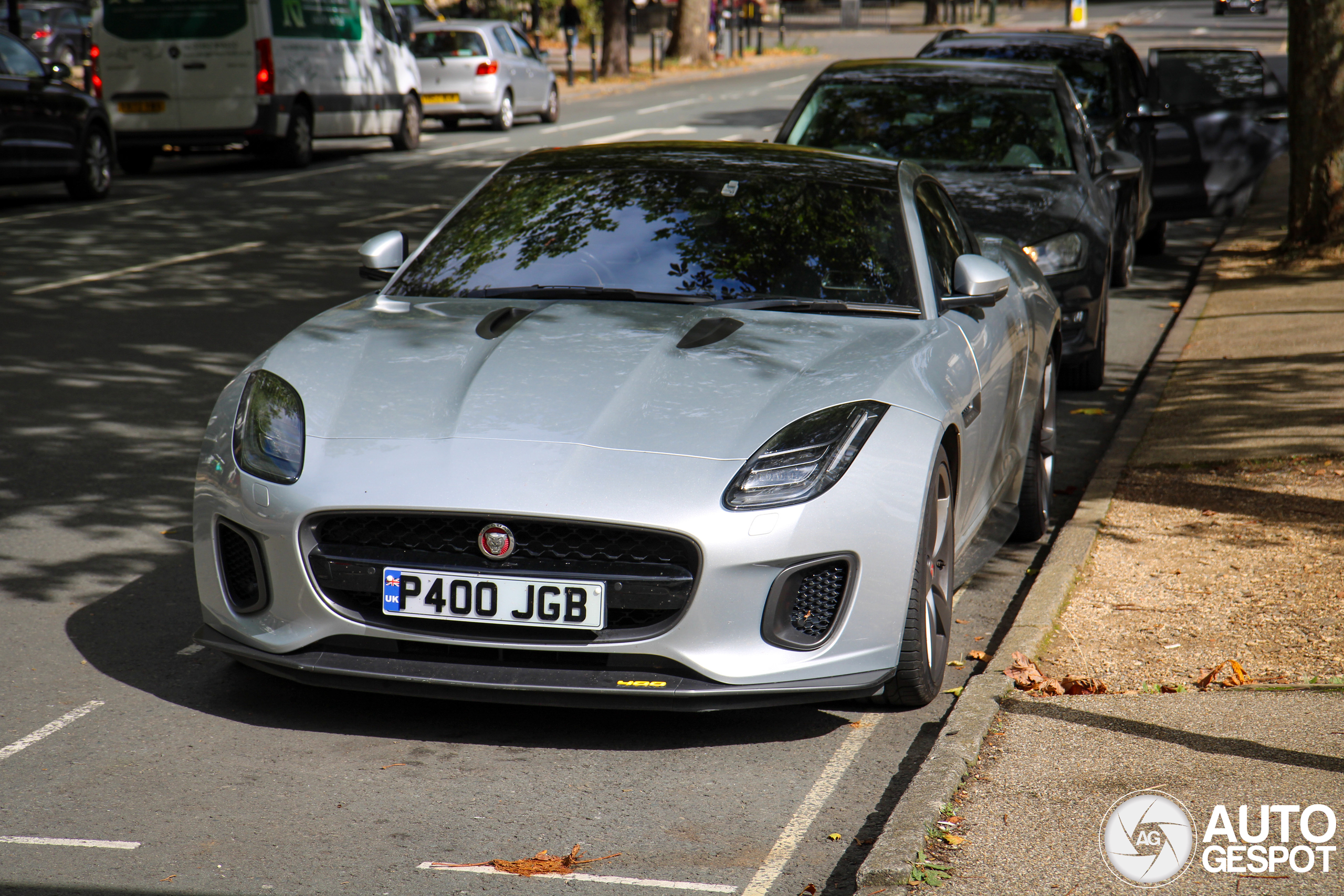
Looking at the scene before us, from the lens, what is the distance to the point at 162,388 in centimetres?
827

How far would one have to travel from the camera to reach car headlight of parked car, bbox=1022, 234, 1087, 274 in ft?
27.2

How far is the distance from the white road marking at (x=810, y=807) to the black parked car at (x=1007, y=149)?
4.69m

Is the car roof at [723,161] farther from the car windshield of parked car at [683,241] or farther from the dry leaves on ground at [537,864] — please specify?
the dry leaves on ground at [537,864]

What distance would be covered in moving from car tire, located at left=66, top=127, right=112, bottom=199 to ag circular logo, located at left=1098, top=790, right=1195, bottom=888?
594 inches

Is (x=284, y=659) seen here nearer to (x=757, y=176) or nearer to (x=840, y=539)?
(x=840, y=539)

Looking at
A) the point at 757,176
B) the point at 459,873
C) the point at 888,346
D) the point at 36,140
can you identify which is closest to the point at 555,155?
the point at 757,176

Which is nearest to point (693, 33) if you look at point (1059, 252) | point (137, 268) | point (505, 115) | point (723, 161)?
point (505, 115)

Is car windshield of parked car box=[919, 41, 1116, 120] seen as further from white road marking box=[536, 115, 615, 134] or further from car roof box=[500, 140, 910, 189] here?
white road marking box=[536, 115, 615, 134]

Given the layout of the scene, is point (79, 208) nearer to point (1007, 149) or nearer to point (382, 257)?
point (1007, 149)

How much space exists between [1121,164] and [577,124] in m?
19.1

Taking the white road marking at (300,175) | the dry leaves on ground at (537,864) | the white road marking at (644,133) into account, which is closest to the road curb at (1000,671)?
the dry leaves on ground at (537,864)

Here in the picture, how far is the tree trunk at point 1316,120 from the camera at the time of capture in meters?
12.1

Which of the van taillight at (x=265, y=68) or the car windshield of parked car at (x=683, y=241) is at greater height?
the van taillight at (x=265, y=68)

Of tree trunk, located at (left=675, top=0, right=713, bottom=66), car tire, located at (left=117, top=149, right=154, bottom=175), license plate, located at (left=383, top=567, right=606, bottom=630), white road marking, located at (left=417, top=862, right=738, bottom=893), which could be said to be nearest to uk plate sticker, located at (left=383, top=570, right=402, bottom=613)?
license plate, located at (left=383, top=567, right=606, bottom=630)
